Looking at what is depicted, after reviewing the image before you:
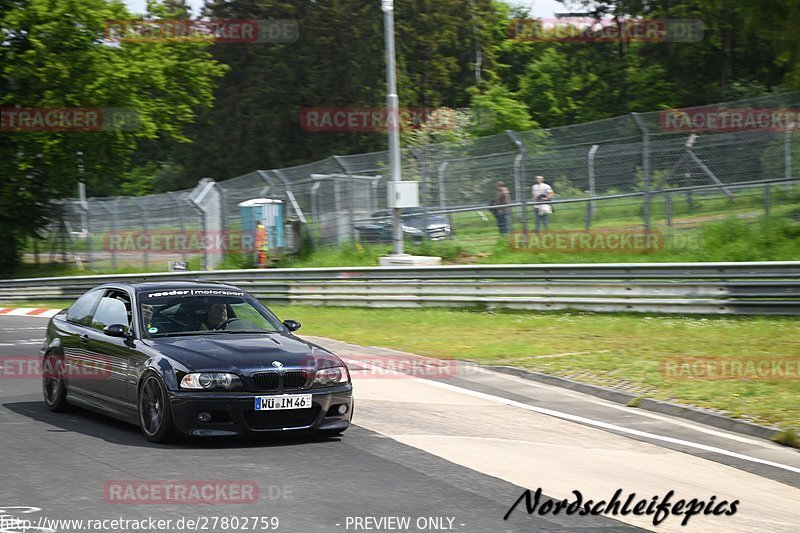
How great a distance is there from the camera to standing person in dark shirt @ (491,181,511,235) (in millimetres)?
23453

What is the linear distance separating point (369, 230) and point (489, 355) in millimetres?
12983

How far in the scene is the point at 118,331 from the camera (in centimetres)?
940

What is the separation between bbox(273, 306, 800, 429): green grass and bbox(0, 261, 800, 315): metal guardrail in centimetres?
25

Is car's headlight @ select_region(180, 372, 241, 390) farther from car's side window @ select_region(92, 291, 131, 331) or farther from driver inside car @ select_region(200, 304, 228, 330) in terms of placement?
car's side window @ select_region(92, 291, 131, 331)

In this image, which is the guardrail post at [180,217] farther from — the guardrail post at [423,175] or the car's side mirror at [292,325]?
the car's side mirror at [292,325]

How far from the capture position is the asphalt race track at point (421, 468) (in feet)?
21.6

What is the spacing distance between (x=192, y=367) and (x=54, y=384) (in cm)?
287

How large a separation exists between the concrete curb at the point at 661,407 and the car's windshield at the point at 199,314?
3.79m

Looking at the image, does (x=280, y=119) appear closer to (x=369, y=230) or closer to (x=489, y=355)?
(x=369, y=230)

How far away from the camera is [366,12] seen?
6444 cm

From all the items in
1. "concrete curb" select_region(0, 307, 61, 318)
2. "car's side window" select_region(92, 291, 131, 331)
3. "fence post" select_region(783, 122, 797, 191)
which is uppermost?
"fence post" select_region(783, 122, 797, 191)

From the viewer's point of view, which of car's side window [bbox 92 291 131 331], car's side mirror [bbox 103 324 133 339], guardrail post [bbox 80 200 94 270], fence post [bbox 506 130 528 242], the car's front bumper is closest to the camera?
the car's front bumper

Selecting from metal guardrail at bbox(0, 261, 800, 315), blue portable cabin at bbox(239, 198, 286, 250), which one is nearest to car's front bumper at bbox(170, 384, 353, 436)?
metal guardrail at bbox(0, 261, 800, 315)

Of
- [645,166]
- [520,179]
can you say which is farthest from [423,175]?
[645,166]
